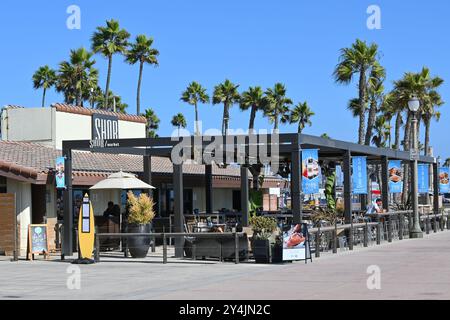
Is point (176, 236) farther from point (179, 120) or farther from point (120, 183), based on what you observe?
point (179, 120)

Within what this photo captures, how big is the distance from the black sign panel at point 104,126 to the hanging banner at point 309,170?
449 inches

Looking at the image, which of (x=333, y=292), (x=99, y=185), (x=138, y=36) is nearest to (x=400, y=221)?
(x=99, y=185)

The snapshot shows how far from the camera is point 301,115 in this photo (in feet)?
250

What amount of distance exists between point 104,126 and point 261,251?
14.3 m

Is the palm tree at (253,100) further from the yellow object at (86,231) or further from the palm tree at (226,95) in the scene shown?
the yellow object at (86,231)

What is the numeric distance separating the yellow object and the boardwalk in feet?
1.76

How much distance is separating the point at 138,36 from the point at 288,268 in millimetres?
48404

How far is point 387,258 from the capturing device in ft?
63.9

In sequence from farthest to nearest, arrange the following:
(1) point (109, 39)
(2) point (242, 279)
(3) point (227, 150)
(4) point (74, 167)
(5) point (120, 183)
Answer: (1) point (109, 39) < (4) point (74, 167) < (5) point (120, 183) < (3) point (227, 150) < (2) point (242, 279)

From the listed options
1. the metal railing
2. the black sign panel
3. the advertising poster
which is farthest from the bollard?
the black sign panel

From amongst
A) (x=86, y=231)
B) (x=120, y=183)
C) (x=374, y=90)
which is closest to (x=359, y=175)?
(x=120, y=183)

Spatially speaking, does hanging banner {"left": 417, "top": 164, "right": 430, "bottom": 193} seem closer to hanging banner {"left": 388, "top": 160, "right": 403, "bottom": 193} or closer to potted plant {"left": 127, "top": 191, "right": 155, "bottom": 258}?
hanging banner {"left": 388, "top": 160, "right": 403, "bottom": 193}
